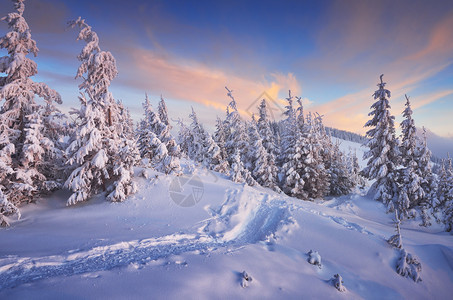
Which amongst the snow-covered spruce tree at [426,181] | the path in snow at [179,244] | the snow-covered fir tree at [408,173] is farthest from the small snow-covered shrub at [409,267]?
the snow-covered spruce tree at [426,181]

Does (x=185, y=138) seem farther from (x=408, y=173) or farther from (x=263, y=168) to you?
(x=408, y=173)

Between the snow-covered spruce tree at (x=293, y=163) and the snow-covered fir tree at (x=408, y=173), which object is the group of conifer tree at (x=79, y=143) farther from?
the snow-covered spruce tree at (x=293, y=163)

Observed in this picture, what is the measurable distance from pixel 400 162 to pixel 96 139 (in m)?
27.2

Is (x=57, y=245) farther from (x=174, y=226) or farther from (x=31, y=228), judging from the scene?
(x=174, y=226)

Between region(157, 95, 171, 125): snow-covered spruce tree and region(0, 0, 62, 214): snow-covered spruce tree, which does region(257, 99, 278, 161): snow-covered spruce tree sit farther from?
region(0, 0, 62, 214): snow-covered spruce tree

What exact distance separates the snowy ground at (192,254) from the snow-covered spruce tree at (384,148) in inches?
502

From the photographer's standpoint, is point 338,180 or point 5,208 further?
point 338,180

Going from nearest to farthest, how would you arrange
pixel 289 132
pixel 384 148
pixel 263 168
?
1. pixel 384 148
2. pixel 263 168
3. pixel 289 132

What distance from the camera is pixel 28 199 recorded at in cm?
1136

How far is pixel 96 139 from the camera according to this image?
452 inches

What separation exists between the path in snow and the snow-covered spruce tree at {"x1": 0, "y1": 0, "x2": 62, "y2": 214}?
6.93 metres

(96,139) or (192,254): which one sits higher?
(96,139)

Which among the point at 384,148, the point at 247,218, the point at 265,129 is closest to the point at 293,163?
the point at 265,129

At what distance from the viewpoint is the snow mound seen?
31.9 feet
